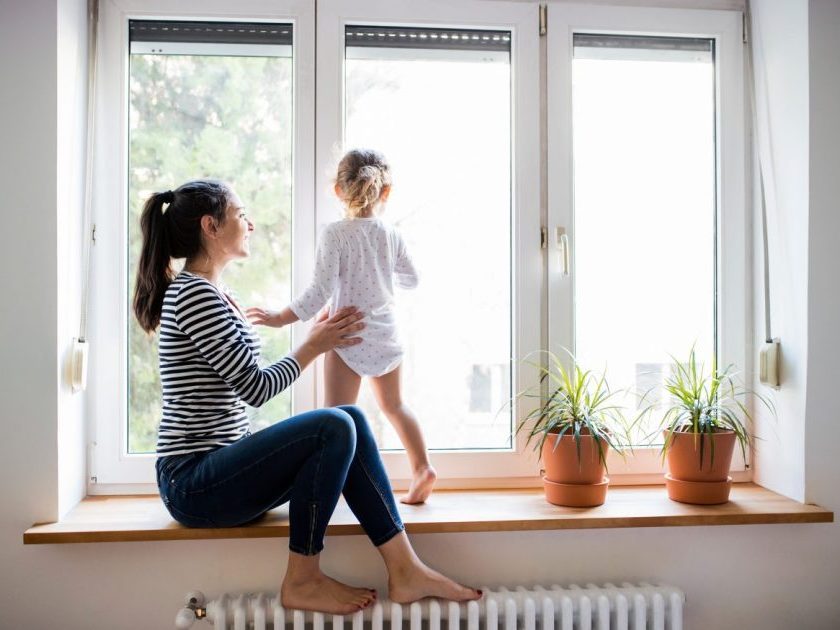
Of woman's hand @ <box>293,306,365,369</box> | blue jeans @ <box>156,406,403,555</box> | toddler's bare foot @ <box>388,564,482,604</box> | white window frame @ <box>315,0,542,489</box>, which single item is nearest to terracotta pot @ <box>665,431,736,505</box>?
white window frame @ <box>315,0,542,489</box>

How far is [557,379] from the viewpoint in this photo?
6.83 feet

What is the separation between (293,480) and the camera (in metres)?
1.76

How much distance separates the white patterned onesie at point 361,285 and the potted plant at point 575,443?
46 cm

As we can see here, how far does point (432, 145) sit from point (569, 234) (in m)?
0.47

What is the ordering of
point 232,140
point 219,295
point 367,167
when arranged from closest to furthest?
point 219,295
point 367,167
point 232,140

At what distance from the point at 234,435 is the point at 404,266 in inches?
24.4

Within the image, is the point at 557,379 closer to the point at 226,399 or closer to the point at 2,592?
the point at 226,399

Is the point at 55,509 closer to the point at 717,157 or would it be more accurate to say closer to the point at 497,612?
the point at 497,612

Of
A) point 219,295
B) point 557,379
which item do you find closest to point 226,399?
point 219,295

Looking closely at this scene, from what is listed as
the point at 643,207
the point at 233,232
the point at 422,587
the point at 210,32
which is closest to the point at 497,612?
the point at 422,587

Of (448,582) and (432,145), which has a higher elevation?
(432,145)

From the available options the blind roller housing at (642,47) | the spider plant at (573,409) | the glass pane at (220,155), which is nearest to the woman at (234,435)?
the glass pane at (220,155)

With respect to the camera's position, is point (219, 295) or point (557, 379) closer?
point (219, 295)

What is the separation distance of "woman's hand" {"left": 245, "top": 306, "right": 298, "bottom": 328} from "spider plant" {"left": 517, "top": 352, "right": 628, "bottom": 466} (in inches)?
27.6
